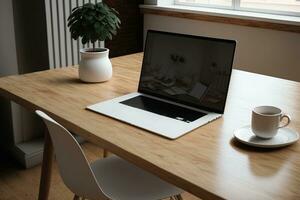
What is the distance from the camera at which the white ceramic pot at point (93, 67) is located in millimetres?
1672

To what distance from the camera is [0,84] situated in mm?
1671

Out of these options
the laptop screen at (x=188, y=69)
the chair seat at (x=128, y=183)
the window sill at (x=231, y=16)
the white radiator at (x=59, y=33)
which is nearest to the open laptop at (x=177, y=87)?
the laptop screen at (x=188, y=69)

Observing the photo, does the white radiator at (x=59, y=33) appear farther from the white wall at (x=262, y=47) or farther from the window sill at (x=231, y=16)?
the white wall at (x=262, y=47)

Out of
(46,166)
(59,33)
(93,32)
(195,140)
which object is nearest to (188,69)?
(195,140)

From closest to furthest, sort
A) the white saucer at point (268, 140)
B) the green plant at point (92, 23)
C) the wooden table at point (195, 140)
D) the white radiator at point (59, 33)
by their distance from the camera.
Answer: the wooden table at point (195, 140) → the white saucer at point (268, 140) → the green plant at point (92, 23) → the white radiator at point (59, 33)

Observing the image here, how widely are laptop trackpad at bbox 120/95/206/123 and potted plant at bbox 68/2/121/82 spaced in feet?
0.92

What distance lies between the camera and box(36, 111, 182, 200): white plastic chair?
3.82ft

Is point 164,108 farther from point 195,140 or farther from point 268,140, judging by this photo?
point 268,140

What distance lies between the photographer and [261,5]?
286 centimetres

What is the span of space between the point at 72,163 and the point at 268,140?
23.4 inches

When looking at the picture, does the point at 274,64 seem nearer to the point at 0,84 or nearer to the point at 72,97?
the point at 72,97

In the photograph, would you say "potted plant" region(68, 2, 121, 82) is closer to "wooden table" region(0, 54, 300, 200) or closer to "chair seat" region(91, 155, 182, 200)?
"wooden table" region(0, 54, 300, 200)

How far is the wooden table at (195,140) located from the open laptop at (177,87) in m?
0.05

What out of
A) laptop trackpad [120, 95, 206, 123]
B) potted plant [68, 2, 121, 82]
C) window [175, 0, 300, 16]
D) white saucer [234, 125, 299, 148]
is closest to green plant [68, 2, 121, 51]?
potted plant [68, 2, 121, 82]
